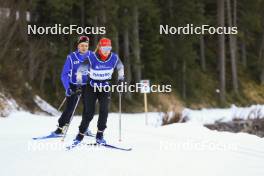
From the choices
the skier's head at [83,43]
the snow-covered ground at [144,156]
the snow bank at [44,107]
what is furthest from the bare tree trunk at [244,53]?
the skier's head at [83,43]

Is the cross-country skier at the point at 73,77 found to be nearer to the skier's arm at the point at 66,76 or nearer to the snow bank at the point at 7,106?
the skier's arm at the point at 66,76

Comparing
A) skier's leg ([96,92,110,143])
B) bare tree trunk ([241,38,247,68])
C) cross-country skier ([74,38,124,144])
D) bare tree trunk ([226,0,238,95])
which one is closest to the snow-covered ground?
skier's leg ([96,92,110,143])

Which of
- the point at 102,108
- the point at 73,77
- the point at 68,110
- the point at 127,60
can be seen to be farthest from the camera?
the point at 127,60

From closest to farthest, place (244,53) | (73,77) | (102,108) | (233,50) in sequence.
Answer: (102,108)
(73,77)
(233,50)
(244,53)

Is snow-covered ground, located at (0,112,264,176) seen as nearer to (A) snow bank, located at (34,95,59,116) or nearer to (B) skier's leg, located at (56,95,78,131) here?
(B) skier's leg, located at (56,95,78,131)

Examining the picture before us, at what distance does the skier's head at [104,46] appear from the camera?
341 inches

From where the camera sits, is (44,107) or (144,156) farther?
(44,107)

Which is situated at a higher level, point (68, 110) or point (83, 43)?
point (83, 43)

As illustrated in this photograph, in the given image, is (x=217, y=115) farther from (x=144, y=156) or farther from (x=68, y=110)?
(x=144, y=156)

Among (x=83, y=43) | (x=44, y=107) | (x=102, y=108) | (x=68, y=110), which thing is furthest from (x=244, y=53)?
(x=102, y=108)

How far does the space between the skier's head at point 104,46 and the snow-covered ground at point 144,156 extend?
68.2 inches

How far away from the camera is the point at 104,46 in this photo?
8.67 metres

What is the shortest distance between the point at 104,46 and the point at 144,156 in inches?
Answer: 80.7

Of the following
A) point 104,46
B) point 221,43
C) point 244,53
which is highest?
point 221,43
